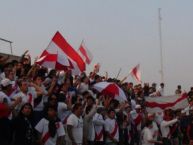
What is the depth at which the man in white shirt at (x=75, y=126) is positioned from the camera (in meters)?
14.1

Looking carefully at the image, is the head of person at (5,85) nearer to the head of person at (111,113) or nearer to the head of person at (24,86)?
Answer: the head of person at (24,86)

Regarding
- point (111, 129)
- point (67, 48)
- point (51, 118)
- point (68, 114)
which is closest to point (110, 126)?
point (111, 129)

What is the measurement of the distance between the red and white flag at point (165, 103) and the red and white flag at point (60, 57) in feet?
17.1

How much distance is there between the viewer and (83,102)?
1521cm

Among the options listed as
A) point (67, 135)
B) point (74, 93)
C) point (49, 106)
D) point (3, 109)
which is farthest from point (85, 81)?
point (3, 109)

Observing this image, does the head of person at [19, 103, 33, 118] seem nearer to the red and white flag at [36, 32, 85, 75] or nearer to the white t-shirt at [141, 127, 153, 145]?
the red and white flag at [36, 32, 85, 75]

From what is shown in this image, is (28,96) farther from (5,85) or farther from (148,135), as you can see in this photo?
(148,135)

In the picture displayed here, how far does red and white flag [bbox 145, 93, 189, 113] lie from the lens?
21188 millimetres

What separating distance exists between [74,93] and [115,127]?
5.40 feet

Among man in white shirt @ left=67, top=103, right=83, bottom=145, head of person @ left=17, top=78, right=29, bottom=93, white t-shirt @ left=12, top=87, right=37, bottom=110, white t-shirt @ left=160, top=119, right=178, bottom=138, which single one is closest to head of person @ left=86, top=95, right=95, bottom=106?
man in white shirt @ left=67, top=103, right=83, bottom=145

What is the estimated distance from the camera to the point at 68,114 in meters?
14.5

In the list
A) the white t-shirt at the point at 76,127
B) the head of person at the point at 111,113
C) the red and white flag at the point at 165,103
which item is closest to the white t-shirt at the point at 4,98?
the white t-shirt at the point at 76,127

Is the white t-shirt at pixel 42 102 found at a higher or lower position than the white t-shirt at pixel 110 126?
higher

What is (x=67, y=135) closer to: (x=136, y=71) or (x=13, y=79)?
(x=13, y=79)
